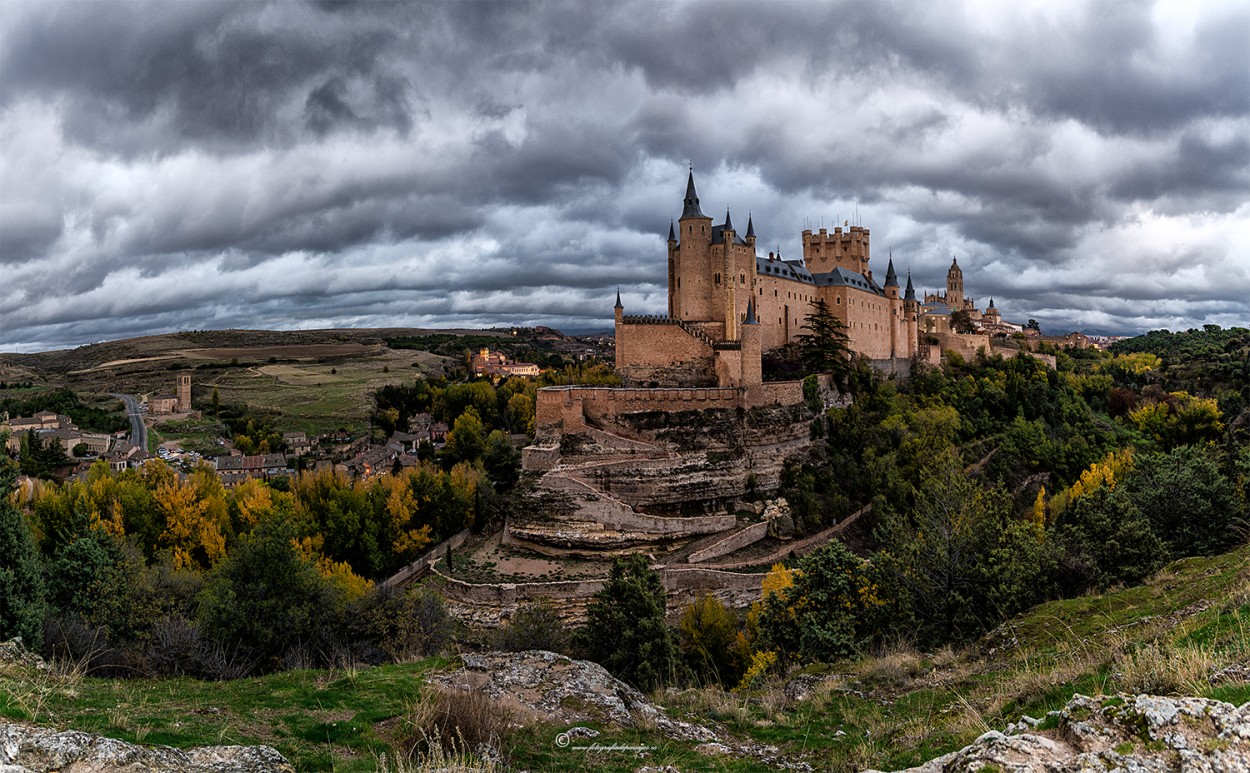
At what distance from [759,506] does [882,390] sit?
19361 mm

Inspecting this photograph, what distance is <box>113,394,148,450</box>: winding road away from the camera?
74062mm

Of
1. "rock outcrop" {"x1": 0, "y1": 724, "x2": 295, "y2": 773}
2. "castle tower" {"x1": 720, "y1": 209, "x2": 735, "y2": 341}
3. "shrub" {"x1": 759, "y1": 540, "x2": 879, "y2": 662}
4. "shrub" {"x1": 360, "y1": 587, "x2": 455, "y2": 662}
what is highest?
"castle tower" {"x1": 720, "y1": 209, "x2": 735, "y2": 341}

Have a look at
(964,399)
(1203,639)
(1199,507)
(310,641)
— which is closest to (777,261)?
(964,399)

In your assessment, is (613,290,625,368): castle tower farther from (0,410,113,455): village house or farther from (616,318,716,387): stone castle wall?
(0,410,113,455): village house

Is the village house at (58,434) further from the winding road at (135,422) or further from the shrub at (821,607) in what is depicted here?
the shrub at (821,607)

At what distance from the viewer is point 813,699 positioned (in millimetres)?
10078

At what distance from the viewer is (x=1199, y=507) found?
19.6m

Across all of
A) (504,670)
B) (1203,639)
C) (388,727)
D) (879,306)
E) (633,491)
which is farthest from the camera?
(879,306)

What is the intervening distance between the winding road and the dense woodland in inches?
1497

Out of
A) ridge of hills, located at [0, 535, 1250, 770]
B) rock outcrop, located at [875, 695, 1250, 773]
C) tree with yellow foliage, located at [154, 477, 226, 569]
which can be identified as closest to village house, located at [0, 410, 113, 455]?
tree with yellow foliage, located at [154, 477, 226, 569]

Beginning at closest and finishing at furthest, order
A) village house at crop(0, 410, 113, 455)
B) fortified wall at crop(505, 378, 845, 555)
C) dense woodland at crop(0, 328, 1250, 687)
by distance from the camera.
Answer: dense woodland at crop(0, 328, 1250, 687), fortified wall at crop(505, 378, 845, 555), village house at crop(0, 410, 113, 455)

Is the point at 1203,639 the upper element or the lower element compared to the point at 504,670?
upper

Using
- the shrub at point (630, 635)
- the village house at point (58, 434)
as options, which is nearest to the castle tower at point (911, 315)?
the shrub at point (630, 635)

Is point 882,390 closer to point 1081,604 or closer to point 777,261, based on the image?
point 777,261
